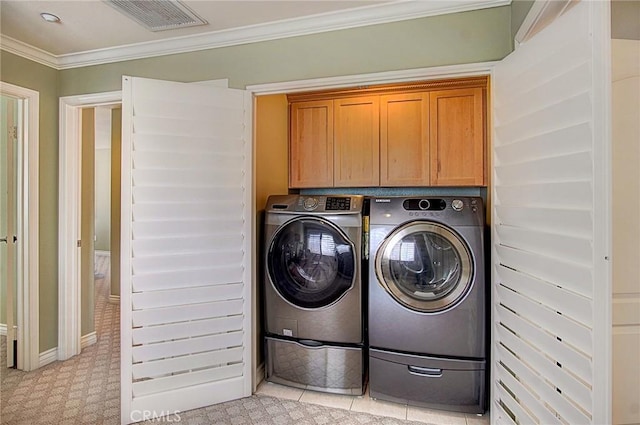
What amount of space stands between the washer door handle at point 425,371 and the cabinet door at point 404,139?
1349 millimetres

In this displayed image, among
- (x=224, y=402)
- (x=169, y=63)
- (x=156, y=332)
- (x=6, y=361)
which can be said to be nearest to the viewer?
(x=156, y=332)

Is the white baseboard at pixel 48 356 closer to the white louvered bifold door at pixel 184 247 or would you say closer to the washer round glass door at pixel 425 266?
the white louvered bifold door at pixel 184 247

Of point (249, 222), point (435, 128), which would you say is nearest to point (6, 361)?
point (249, 222)

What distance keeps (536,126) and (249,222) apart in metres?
1.60

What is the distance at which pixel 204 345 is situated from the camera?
6.73 ft

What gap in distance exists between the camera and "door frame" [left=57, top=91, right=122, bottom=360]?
8.54 feet

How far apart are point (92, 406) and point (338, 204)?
2.00 metres

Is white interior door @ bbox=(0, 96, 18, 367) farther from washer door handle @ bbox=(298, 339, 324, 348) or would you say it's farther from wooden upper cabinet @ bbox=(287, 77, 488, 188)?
washer door handle @ bbox=(298, 339, 324, 348)

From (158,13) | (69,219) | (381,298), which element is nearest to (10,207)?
(69,219)

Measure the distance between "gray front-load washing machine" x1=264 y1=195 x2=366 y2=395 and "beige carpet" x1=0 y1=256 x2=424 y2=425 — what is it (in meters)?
0.22

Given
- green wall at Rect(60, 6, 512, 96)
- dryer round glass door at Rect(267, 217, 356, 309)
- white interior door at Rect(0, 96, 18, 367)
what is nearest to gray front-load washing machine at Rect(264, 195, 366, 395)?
dryer round glass door at Rect(267, 217, 356, 309)

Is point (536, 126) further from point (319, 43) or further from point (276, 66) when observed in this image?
point (276, 66)
